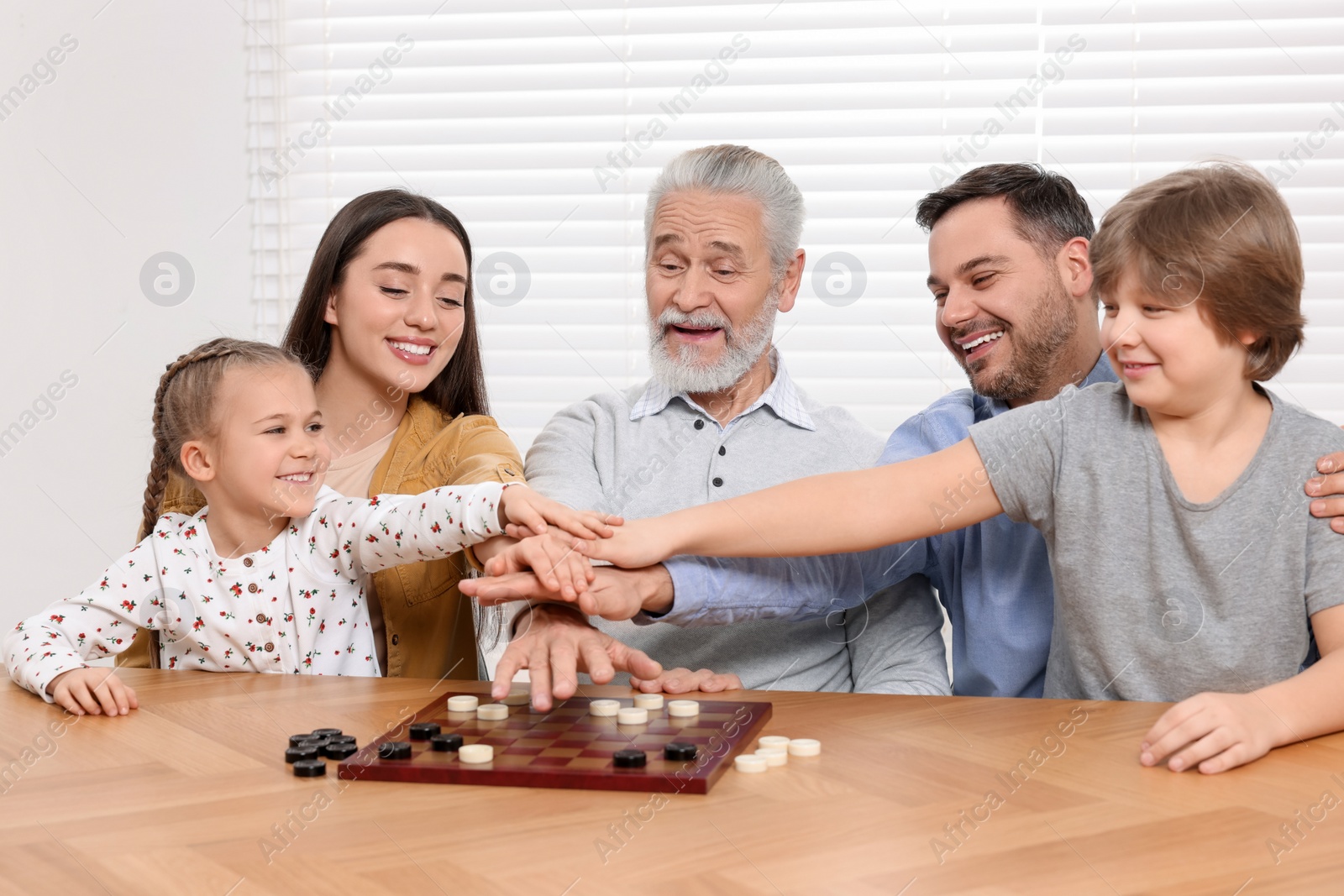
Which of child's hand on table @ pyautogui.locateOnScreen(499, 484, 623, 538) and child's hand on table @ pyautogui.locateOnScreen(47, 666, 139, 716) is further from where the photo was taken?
child's hand on table @ pyautogui.locateOnScreen(499, 484, 623, 538)

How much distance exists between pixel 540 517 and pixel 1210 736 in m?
0.87

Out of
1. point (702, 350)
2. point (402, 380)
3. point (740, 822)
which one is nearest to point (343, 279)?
point (402, 380)

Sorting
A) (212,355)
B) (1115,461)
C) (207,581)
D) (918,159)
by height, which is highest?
(918,159)

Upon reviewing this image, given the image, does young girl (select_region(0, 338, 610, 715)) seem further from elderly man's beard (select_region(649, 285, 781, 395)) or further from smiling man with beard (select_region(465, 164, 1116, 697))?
elderly man's beard (select_region(649, 285, 781, 395))

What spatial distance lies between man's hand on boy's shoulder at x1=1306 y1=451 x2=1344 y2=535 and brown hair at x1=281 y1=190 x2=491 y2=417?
4.98 ft

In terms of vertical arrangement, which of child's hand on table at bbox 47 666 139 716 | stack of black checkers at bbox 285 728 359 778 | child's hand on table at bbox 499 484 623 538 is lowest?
child's hand on table at bbox 47 666 139 716

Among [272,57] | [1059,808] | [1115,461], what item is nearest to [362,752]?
Answer: [1059,808]

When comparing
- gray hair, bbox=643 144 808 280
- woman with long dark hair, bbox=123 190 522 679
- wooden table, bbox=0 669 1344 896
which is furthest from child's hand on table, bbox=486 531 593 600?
gray hair, bbox=643 144 808 280

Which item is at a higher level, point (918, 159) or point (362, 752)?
point (918, 159)

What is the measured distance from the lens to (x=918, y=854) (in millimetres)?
897

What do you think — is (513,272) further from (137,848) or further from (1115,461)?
(137,848)

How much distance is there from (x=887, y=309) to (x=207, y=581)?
187cm

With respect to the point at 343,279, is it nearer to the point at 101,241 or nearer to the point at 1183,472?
the point at 101,241

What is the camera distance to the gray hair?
2.08 metres
